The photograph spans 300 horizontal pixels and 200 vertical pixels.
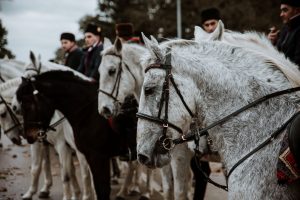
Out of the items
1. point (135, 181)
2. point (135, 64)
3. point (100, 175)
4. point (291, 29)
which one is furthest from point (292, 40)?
point (135, 181)

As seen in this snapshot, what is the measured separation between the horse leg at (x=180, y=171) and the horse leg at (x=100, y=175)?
1036 millimetres

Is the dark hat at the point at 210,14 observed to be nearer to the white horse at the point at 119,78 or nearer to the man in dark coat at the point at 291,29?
the white horse at the point at 119,78

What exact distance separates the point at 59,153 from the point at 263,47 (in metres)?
5.16

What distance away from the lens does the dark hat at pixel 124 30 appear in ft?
28.3

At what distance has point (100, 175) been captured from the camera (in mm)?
6211

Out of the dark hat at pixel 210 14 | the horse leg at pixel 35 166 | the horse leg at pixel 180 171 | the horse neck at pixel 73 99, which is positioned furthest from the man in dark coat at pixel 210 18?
the horse leg at pixel 35 166

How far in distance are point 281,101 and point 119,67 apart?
3768 millimetres

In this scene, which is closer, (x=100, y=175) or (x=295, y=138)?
(x=295, y=138)

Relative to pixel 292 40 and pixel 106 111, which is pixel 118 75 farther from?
pixel 292 40

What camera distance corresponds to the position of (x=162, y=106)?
10.7 ft

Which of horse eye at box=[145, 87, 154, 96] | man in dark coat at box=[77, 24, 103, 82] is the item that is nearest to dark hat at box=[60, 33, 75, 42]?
man in dark coat at box=[77, 24, 103, 82]

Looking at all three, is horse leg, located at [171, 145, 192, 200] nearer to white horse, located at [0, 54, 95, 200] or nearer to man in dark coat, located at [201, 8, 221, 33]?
white horse, located at [0, 54, 95, 200]

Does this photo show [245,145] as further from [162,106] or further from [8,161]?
[8,161]

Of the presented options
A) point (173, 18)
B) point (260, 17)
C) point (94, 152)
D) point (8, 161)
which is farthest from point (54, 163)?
point (173, 18)
